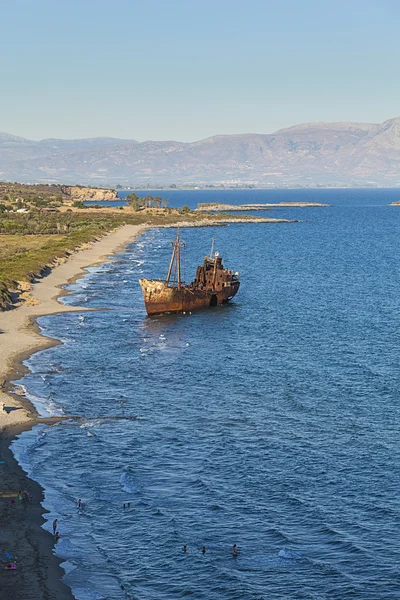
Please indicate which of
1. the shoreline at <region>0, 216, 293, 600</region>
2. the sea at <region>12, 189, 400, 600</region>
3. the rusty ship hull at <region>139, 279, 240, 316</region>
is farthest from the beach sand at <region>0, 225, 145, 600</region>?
the rusty ship hull at <region>139, 279, 240, 316</region>

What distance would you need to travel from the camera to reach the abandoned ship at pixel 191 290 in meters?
90.6

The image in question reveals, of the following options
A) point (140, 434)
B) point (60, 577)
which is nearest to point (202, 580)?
point (60, 577)

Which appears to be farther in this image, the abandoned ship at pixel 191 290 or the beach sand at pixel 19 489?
the abandoned ship at pixel 191 290

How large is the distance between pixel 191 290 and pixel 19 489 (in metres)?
57.4

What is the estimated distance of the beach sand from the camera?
31188 mm

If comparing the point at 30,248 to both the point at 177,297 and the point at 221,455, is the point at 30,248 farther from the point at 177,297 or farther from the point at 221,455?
the point at 221,455

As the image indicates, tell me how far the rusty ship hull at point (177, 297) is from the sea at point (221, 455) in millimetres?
2655

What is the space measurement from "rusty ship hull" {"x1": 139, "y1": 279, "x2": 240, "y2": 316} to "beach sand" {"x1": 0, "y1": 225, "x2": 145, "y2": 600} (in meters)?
8.92

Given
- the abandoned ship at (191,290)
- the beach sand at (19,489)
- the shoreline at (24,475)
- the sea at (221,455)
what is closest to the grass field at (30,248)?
the shoreline at (24,475)

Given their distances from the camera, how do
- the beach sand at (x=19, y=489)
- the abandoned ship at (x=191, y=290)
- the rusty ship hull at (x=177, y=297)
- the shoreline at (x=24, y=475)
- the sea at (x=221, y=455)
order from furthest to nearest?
the abandoned ship at (x=191, y=290) < the rusty ship hull at (x=177, y=297) < the sea at (x=221, y=455) < the shoreline at (x=24, y=475) < the beach sand at (x=19, y=489)

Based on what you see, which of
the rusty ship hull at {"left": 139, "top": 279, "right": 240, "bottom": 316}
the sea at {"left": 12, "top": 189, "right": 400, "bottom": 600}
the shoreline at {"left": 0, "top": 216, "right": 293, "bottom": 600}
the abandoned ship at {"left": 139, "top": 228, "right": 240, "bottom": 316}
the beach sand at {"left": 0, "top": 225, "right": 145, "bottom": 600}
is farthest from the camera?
the abandoned ship at {"left": 139, "top": 228, "right": 240, "bottom": 316}

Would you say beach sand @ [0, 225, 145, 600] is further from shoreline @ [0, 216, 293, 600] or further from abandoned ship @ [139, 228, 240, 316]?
abandoned ship @ [139, 228, 240, 316]

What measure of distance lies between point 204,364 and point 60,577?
36380mm

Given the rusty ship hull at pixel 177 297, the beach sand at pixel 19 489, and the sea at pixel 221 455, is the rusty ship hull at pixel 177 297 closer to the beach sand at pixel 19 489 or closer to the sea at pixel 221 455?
the sea at pixel 221 455
